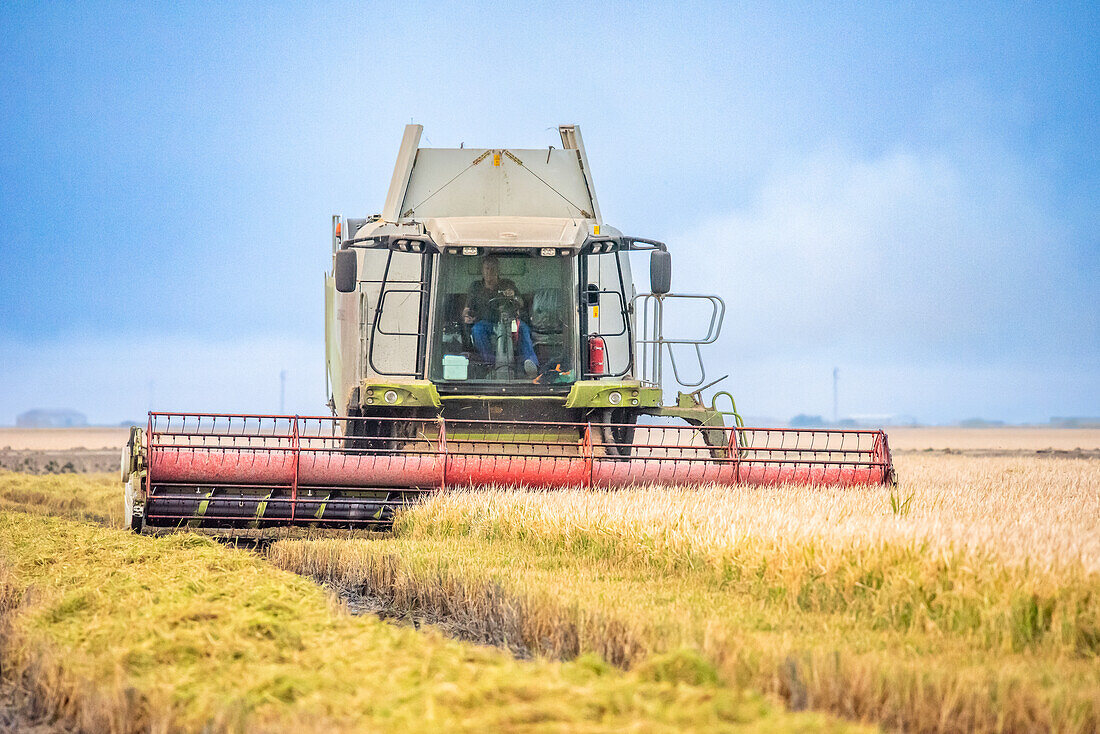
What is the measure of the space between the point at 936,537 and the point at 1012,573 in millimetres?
557

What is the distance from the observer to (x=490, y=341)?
9.55 m

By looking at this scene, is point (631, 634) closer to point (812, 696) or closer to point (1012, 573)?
point (812, 696)

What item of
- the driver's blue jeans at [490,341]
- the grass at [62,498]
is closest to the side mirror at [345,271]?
the driver's blue jeans at [490,341]

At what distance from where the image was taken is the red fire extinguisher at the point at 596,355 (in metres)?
9.84

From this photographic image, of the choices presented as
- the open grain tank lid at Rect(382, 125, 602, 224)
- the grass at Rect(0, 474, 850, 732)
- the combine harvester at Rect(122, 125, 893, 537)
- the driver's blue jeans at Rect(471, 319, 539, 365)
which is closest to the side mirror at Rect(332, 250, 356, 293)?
the combine harvester at Rect(122, 125, 893, 537)

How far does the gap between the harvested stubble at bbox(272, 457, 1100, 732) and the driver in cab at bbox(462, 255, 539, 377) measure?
2091mm

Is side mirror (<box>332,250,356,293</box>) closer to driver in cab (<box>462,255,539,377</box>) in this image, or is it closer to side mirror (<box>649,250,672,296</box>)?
driver in cab (<box>462,255,539,377</box>)

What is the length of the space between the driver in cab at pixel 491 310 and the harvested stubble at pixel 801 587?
209 cm

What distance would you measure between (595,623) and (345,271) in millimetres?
5400

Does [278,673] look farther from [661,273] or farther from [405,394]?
[661,273]

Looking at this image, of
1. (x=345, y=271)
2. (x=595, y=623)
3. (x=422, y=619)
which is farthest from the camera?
(x=345, y=271)

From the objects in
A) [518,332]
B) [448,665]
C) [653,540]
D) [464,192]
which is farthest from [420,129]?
[448,665]

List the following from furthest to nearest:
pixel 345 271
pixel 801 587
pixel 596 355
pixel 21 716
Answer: pixel 596 355
pixel 345 271
pixel 801 587
pixel 21 716

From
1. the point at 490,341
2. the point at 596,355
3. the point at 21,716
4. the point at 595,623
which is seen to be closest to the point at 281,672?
the point at 21,716
